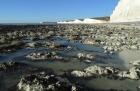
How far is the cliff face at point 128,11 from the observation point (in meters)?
115

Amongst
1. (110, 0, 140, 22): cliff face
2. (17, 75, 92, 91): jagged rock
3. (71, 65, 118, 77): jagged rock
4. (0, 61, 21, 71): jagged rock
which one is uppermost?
(110, 0, 140, 22): cliff face

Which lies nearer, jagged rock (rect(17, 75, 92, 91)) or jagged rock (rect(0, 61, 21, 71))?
jagged rock (rect(17, 75, 92, 91))

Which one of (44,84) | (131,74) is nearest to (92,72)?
(131,74)

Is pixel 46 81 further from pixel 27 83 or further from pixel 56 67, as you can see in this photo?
pixel 56 67

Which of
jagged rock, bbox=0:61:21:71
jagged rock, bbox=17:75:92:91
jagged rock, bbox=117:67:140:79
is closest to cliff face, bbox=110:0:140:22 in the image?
jagged rock, bbox=117:67:140:79

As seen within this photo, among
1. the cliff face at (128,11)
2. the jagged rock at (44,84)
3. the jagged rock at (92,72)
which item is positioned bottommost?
the jagged rock at (92,72)

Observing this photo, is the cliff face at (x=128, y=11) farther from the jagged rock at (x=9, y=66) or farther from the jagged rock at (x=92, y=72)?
the jagged rock at (x=9, y=66)

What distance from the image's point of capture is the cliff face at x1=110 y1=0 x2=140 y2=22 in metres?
115

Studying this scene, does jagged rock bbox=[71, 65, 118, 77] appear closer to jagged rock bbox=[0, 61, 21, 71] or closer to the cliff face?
jagged rock bbox=[0, 61, 21, 71]

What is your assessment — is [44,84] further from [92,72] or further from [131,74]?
[131,74]

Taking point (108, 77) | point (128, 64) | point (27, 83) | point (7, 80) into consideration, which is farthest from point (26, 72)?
point (128, 64)

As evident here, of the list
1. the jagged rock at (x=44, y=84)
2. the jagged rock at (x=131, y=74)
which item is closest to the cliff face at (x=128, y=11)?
the jagged rock at (x=131, y=74)

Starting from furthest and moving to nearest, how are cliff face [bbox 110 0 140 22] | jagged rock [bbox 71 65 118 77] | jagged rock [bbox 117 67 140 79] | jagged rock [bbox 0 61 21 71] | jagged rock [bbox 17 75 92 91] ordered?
1. cliff face [bbox 110 0 140 22]
2. jagged rock [bbox 0 61 21 71]
3. jagged rock [bbox 71 65 118 77]
4. jagged rock [bbox 117 67 140 79]
5. jagged rock [bbox 17 75 92 91]

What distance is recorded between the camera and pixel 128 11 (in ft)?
396
